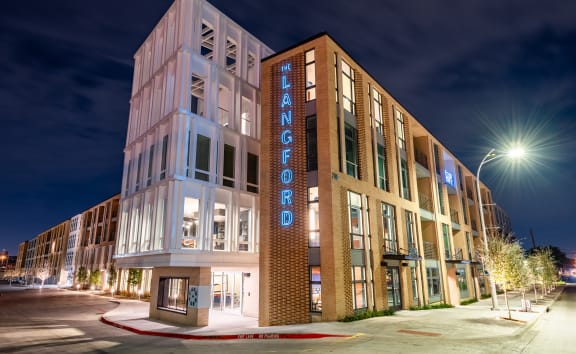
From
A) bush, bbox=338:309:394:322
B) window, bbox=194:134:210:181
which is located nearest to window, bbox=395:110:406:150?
bush, bbox=338:309:394:322

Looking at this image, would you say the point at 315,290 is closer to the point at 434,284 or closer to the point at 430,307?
the point at 430,307

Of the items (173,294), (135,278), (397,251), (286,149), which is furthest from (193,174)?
(135,278)

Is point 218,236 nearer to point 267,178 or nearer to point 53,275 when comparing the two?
point 267,178

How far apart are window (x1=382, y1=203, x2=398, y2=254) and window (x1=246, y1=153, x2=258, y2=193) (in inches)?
361

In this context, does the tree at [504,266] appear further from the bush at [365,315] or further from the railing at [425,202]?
the railing at [425,202]

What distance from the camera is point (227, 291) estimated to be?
80.9 feet

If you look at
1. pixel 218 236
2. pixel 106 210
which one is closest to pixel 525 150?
pixel 218 236

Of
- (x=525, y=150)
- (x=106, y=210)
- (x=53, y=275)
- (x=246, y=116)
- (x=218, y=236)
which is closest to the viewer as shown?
(x=525, y=150)

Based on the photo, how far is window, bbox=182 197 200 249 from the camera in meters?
19.1

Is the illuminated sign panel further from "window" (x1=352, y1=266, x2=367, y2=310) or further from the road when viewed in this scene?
the road

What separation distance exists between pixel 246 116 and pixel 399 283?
16189mm

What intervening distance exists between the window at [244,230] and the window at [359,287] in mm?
7411

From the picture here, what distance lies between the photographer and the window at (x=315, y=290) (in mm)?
16828

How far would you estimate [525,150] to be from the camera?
757 inches
